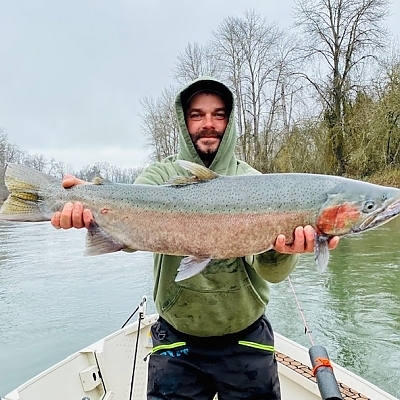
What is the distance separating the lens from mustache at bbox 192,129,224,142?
3100 mm

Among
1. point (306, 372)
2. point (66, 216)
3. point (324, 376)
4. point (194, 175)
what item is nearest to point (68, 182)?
point (66, 216)

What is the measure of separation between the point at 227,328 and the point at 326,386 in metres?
0.88

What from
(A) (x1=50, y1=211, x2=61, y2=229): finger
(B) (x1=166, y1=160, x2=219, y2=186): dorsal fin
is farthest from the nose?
(A) (x1=50, y1=211, x2=61, y2=229): finger

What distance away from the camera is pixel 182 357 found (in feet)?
8.73

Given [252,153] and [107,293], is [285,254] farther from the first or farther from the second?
[252,153]

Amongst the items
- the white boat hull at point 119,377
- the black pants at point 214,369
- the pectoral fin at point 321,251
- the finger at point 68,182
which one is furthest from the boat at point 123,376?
the finger at point 68,182

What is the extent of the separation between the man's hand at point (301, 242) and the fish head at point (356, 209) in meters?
0.06

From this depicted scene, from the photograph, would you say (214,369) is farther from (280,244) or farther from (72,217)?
(72,217)

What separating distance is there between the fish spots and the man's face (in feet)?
3.18

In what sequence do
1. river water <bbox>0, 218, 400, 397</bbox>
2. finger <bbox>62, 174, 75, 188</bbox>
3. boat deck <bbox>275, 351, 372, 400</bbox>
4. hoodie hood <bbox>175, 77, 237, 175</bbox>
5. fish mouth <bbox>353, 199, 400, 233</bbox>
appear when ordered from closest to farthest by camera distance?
fish mouth <bbox>353, 199, 400, 233</bbox>
finger <bbox>62, 174, 75, 188</bbox>
hoodie hood <bbox>175, 77, 237, 175</bbox>
boat deck <bbox>275, 351, 372, 400</bbox>
river water <bbox>0, 218, 400, 397</bbox>

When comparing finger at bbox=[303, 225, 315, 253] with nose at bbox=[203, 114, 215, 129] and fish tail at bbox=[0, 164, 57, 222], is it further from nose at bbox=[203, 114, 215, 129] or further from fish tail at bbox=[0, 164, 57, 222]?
fish tail at bbox=[0, 164, 57, 222]

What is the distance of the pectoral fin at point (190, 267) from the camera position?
94.2 inches

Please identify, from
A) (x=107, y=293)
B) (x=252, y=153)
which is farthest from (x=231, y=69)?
(x=107, y=293)

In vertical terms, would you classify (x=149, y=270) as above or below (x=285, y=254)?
below
